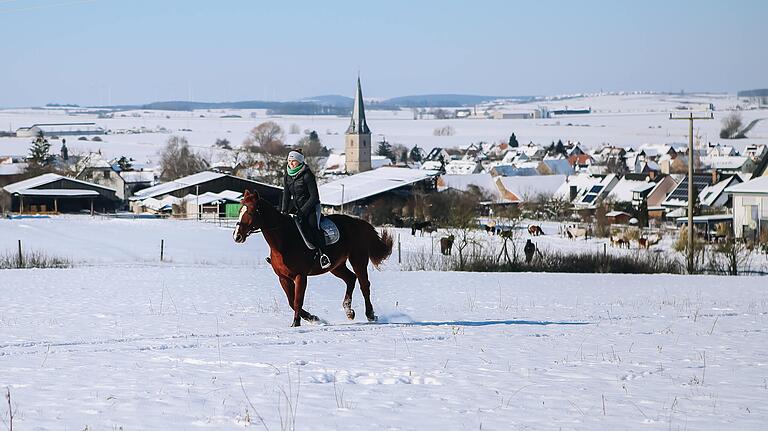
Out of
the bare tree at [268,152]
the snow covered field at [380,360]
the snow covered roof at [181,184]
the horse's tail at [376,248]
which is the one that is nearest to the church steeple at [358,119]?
the bare tree at [268,152]

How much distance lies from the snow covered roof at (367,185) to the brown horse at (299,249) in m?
50.5

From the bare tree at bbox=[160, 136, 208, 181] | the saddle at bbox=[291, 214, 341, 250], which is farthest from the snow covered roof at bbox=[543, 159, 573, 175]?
the saddle at bbox=[291, 214, 341, 250]

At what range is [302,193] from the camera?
12.2 metres

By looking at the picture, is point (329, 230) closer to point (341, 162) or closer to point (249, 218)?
point (249, 218)

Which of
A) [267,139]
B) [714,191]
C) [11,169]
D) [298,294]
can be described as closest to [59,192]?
[11,169]

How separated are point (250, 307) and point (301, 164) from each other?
334 cm

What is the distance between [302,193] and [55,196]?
61.7 metres

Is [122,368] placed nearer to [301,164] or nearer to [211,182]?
[301,164]

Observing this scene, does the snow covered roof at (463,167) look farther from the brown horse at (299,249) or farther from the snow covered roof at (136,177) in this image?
the brown horse at (299,249)

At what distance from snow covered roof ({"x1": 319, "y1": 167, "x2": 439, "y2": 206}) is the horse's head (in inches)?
2049

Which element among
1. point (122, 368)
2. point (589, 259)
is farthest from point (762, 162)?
point (122, 368)

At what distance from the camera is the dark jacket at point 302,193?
12.1m

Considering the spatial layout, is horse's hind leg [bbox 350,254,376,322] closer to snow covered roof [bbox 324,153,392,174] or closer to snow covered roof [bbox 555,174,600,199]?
snow covered roof [bbox 555,174,600,199]

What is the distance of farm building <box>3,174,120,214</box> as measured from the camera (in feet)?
227
